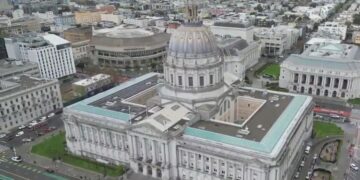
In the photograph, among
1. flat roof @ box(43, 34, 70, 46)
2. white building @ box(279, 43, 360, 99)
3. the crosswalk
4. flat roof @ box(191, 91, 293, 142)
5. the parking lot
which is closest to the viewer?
flat roof @ box(191, 91, 293, 142)

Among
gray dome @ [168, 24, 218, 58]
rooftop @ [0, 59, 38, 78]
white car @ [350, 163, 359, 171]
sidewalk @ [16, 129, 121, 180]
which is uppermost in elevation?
gray dome @ [168, 24, 218, 58]

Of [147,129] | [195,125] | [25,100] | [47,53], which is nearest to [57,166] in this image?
[147,129]

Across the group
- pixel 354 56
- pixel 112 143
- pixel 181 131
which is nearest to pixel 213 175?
pixel 181 131

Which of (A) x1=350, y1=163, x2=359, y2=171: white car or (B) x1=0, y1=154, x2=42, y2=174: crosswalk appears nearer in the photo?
(A) x1=350, y1=163, x2=359, y2=171: white car

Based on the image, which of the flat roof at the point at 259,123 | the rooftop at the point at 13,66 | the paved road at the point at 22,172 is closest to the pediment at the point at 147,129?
the flat roof at the point at 259,123

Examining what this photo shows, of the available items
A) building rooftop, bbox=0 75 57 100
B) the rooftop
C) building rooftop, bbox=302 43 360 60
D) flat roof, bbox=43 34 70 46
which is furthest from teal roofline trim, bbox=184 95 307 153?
flat roof, bbox=43 34 70 46

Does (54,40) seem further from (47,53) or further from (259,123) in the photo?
(259,123)

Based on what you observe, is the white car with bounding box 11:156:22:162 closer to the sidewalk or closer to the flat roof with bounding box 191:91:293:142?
the sidewalk

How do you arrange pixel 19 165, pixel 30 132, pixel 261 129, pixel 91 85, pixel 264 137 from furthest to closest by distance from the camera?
pixel 91 85
pixel 30 132
pixel 19 165
pixel 261 129
pixel 264 137
